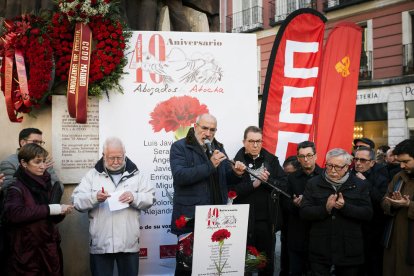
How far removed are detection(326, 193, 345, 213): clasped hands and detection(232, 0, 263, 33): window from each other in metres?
18.9

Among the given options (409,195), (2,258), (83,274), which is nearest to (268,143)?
(409,195)

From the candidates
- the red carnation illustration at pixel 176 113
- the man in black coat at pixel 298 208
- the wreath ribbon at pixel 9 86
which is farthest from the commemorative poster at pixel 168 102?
the wreath ribbon at pixel 9 86

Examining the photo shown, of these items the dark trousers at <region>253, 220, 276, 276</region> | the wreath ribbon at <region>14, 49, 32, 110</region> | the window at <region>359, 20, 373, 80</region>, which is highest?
the window at <region>359, 20, 373, 80</region>

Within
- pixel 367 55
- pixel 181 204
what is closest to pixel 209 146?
pixel 181 204

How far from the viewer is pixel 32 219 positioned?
3.93m

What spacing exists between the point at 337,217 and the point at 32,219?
101 inches

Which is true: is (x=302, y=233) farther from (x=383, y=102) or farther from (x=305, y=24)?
(x=383, y=102)

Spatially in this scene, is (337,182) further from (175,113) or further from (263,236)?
(175,113)

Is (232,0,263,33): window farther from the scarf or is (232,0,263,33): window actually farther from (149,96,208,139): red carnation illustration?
the scarf

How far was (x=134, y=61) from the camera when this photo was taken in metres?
5.34

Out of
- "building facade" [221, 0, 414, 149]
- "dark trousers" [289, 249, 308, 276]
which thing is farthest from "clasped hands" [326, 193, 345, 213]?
"building facade" [221, 0, 414, 149]

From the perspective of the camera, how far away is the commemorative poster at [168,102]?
5.30m

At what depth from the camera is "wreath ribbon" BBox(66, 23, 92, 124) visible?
4.81 m

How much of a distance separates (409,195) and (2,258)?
3470 millimetres
